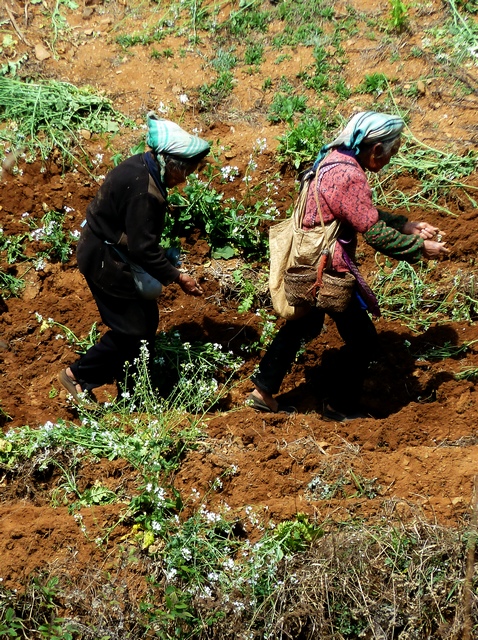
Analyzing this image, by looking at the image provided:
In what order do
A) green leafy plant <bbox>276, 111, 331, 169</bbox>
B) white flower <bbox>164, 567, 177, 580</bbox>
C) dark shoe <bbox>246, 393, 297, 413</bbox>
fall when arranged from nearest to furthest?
white flower <bbox>164, 567, 177, 580</bbox> → dark shoe <bbox>246, 393, 297, 413</bbox> → green leafy plant <bbox>276, 111, 331, 169</bbox>

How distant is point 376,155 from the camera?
4.14 m

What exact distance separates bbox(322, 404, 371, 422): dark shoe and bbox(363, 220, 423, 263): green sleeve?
1.20 meters

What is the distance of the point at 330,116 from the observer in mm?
6793

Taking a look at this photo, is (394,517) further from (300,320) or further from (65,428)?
(65,428)

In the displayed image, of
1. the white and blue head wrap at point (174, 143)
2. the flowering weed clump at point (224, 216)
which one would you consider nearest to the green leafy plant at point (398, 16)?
the flowering weed clump at point (224, 216)

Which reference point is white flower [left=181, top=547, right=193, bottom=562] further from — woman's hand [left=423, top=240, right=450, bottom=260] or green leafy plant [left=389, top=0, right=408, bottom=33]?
green leafy plant [left=389, top=0, right=408, bottom=33]

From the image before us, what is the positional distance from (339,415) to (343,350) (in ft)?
1.35

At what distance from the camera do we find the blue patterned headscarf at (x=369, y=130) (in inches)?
158

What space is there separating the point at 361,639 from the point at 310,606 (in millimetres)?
285

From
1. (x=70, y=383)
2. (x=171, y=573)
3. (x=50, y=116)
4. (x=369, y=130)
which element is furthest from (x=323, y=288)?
(x=50, y=116)

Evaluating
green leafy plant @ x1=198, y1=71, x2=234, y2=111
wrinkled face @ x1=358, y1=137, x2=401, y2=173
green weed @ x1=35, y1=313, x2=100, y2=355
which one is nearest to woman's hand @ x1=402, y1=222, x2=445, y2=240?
wrinkled face @ x1=358, y1=137, x2=401, y2=173

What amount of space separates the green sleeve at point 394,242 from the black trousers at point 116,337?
4.62 ft

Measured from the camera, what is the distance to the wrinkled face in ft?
13.5

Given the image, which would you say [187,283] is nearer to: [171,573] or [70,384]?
[70,384]
